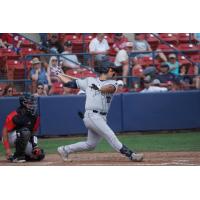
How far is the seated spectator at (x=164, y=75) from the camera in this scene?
1614cm

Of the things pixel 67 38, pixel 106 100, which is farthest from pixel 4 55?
pixel 106 100

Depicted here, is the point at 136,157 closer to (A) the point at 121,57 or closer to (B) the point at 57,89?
(B) the point at 57,89

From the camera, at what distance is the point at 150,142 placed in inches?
548

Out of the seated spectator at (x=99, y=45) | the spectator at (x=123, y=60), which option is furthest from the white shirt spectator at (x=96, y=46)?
the spectator at (x=123, y=60)

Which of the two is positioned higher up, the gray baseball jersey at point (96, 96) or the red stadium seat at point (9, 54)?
the red stadium seat at point (9, 54)

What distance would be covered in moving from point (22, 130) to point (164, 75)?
19.8 ft

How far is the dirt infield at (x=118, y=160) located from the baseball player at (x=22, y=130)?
225 mm

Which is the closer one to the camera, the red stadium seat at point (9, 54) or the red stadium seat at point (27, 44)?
the red stadium seat at point (9, 54)

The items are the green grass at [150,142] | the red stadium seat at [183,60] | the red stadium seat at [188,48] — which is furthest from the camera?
the red stadium seat at [188,48]

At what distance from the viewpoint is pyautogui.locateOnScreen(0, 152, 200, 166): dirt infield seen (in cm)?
1066

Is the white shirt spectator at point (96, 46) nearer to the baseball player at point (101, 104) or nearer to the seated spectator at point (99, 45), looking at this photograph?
the seated spectator at point (99, 45)

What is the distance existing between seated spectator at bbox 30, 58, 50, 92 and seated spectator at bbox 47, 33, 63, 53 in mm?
1128

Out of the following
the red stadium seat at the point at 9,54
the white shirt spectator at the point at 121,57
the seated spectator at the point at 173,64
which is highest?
the red stadium seat at the point at 9,54

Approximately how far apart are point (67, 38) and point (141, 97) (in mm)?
2899
